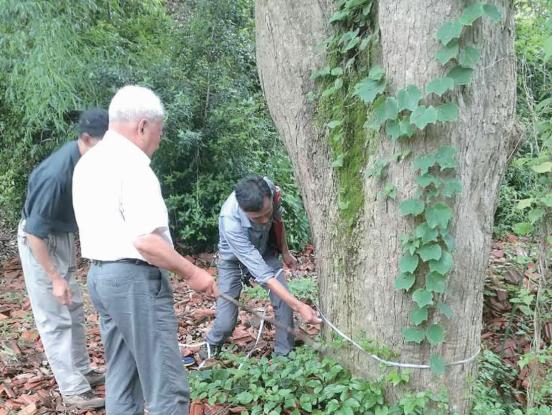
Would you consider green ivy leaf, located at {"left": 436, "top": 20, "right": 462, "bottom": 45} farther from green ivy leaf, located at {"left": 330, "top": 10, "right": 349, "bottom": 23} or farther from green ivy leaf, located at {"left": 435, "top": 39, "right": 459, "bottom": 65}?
green ivy leaf, located at {"left": 330, "top": 10, "right": 349, "bottom": 23}

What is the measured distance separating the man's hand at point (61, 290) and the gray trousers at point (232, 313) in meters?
1.13

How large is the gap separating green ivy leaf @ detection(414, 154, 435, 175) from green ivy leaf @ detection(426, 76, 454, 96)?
0.33 metres

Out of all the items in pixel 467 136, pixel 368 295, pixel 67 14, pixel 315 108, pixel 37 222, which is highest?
pixel 67 14

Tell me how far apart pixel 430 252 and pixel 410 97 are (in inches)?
31.3

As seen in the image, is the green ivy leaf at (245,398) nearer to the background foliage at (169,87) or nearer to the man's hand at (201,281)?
the man's hand at (201,281)

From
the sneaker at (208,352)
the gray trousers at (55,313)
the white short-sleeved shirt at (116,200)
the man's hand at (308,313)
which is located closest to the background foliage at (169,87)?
the sneaker at (208,352)

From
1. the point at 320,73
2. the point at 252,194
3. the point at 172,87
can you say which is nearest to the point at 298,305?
the point at 252,194

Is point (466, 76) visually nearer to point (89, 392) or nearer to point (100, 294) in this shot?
point (100, 294)

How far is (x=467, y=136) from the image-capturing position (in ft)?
9.27

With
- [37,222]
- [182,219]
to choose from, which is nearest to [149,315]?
[37,222]

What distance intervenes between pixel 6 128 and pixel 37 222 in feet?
18.5

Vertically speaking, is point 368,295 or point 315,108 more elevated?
point 315,108

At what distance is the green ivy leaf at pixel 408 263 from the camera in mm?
2885

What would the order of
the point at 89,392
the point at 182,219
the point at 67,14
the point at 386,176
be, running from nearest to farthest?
the point at 386,176 < the point at 89,392 < the point at 67,14 < the point at 182,219
